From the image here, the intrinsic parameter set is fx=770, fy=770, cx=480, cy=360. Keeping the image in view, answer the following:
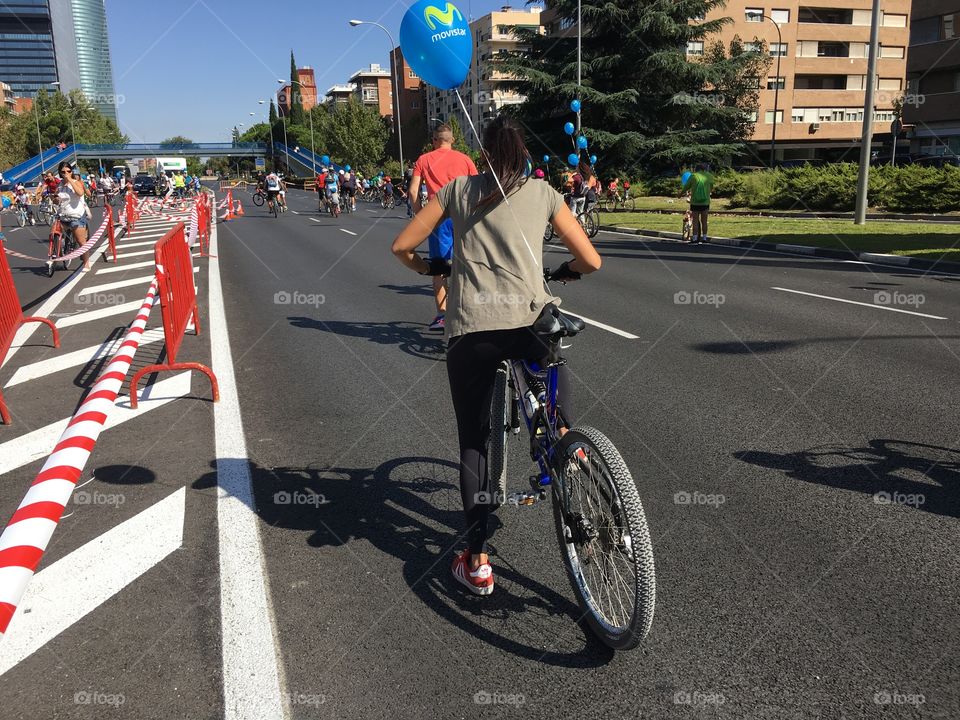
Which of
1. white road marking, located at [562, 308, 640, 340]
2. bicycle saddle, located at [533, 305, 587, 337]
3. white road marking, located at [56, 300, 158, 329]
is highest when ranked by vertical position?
bicycle saddle, located at [533, 305, 587, 337]

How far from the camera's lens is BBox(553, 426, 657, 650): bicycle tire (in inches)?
105

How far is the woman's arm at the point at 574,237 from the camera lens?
3.12m

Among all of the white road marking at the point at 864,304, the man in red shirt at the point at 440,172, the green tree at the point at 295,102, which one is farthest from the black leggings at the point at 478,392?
the green tree at the point at 295,102

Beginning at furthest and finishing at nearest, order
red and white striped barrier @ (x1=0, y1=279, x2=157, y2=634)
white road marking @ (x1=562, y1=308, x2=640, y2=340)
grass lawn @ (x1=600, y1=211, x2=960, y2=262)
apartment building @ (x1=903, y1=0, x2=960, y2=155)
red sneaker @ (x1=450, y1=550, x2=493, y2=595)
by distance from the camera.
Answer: apartment building @ (x1=903, y1=0, x2=960, y2=155)
grass lawn @ (x1=600, y1=211, x2=960, y2=262)
white road marking @ (x1=562, y1=308, x2=640, y2=340)
red sneaker @ (x1=450, y1=550, x2=493, y2=595)
red and white striped barrier @ (x1=0, y1=279, x2=157, y2=634)

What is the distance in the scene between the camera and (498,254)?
10.0 feet

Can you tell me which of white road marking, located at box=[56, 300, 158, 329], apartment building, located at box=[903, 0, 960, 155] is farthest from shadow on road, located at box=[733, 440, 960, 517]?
apartment building, located at box=[903, 0, 960, 155]

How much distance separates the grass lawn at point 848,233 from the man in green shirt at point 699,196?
1178mm

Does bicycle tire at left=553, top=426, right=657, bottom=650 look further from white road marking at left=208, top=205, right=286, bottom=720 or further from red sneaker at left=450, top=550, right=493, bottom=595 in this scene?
white road marking at left=208, top=205, right=286, bottom=720

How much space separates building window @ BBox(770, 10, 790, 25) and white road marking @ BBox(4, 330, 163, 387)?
70.3 meters

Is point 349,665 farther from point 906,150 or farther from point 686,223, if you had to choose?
point 906,150

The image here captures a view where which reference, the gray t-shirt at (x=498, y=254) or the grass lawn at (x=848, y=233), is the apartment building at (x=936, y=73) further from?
the gray t-shirt at (x=498, y=254)

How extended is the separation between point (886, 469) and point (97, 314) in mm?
9709

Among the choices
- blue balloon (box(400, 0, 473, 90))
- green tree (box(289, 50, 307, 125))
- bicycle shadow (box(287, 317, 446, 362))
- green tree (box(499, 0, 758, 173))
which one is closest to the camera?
blue balloon (box(400, 0, 473, 90))

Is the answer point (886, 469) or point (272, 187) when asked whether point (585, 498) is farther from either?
point (272, 187)
